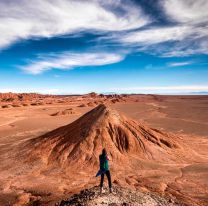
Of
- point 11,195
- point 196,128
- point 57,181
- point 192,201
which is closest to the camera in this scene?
point 192,201

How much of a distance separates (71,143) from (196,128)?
771 inches

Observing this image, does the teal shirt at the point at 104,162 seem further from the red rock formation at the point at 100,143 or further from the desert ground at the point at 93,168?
the red rock formation at the point at 100,143

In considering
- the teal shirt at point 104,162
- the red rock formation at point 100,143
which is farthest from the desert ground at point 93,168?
the teal shirt at point 104,162

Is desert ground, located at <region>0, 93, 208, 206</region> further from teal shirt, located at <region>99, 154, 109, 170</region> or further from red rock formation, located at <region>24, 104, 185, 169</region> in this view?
A: teal shirt, located at <region>99, 154, 109, 170</region>

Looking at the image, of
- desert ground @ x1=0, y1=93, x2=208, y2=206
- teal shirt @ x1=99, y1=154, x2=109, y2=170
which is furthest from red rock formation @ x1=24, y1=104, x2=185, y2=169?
teal shirt @ x1=99, y1=154, x2=109, y2=170

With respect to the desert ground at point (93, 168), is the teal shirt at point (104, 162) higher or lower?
higher

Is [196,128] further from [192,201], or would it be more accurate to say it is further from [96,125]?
[192,201]

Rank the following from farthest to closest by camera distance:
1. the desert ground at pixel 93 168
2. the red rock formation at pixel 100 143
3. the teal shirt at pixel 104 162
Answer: the red rock formation at pixel 100 143 → the desert ground at pixel 93 168 → the teal shirt at pixel 104 162

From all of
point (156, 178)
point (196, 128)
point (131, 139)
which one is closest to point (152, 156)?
point (131, 139)

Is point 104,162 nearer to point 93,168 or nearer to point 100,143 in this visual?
point 93,168

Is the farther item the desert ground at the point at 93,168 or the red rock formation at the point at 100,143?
the red rock formation at the point at 100,143

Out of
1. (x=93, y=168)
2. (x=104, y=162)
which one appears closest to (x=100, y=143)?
(x=93, y=168)

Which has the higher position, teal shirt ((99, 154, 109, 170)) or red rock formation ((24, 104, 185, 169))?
teal shirt ((99, 154, 109, 170))

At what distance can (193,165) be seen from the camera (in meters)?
16.6
